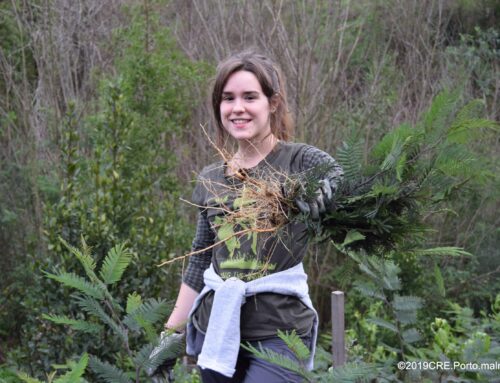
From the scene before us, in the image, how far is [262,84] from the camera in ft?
8.34

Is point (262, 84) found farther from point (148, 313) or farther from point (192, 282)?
point (148, 313)

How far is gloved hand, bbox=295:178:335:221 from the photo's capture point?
6.45 ft

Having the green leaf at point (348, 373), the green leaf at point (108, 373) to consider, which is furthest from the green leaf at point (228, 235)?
the green leaf at point (348, 373)

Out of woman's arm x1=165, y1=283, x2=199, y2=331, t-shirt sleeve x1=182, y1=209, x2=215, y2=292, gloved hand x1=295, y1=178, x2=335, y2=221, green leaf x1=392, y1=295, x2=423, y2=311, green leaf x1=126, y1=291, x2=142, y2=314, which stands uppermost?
gloved hand x1=295, y1=178, x2=335, y2=221

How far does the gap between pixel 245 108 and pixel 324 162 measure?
0.49 meters

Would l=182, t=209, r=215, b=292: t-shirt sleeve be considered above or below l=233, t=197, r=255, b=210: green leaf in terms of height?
below

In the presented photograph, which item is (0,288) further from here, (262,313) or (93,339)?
(262,313)

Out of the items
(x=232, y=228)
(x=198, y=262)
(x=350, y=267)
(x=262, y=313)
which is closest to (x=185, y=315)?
(x=198, y=262)

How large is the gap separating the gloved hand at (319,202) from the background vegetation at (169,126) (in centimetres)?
199

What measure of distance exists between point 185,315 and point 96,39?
16.5 ft

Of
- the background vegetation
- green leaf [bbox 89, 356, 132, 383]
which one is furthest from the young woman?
the background vegetation

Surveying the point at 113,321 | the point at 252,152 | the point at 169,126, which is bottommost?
the point at 113,321

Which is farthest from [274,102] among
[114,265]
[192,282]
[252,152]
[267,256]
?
[114,265]

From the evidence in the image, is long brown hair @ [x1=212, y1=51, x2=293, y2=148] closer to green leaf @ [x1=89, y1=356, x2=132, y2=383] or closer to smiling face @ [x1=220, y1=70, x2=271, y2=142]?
smiling face @ [x1=220, y1=70, x2=271, y2=142]
